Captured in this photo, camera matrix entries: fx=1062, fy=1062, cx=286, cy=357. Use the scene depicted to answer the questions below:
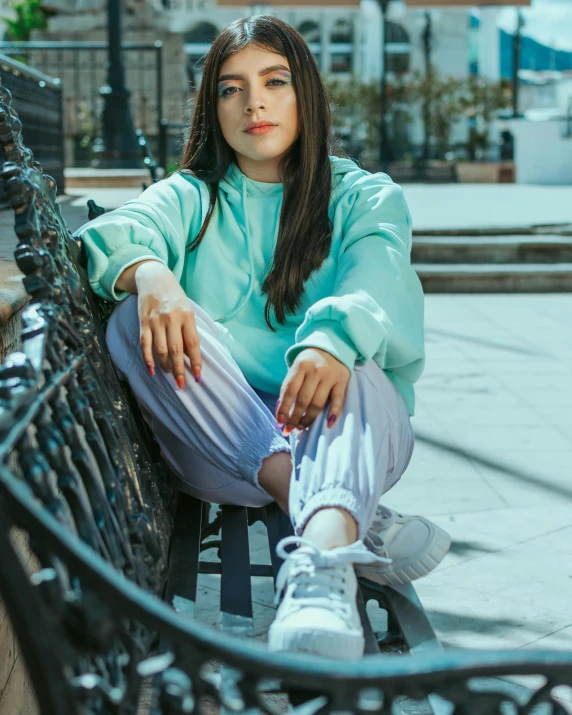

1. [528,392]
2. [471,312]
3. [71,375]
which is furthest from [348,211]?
[471,312]

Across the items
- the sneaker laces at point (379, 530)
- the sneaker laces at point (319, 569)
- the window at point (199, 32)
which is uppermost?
the window at point (199, 32)

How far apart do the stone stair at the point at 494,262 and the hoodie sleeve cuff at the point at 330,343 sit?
25.3ft

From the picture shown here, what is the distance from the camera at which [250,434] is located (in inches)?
85.7

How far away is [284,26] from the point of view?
97.8 inches

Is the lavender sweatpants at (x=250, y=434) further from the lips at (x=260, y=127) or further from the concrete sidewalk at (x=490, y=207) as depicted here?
the concrete sidewalk at (x=490, y=207)

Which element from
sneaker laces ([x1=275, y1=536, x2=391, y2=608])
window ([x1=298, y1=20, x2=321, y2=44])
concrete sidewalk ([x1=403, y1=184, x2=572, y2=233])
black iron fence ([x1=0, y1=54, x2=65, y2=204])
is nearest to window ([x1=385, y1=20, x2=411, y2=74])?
window ([x1=298, y1=20, x2=321, y2=44])

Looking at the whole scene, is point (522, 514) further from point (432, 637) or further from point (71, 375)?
point (71, 375)

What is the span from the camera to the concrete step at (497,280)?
32.3 ft

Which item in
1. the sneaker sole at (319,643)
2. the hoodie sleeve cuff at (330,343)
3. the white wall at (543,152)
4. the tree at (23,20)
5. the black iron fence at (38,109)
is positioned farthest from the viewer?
the tree at (23,20)

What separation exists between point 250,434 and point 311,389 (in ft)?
0.97

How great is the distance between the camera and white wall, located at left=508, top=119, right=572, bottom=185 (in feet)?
77.3

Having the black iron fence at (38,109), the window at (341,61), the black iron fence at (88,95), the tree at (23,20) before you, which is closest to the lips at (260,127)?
the black iron fence at (38,109)

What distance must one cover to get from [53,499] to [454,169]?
84.1 ft

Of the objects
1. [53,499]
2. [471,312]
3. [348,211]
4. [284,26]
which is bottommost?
[471,312]
